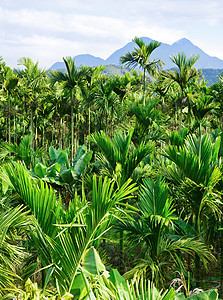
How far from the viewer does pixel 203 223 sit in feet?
16.4

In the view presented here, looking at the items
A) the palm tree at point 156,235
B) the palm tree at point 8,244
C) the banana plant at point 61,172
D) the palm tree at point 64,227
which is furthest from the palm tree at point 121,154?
the palm tree at point 64,227

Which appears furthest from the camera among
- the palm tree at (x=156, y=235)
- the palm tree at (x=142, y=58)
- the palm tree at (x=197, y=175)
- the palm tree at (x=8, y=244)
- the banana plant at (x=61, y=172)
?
the palm tree at (x=142, y=58)

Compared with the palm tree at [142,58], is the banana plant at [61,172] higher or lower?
lower

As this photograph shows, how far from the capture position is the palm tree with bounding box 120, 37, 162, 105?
10.7 m

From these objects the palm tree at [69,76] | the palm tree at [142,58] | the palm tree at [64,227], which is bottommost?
the palm tree at [64,227]

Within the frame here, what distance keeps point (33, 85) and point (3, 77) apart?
5.86 ft

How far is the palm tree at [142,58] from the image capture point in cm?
1066

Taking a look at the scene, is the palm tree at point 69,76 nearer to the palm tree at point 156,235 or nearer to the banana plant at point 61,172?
the banana plant at point 61,172

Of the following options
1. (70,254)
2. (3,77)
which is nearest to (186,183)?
(70,254)

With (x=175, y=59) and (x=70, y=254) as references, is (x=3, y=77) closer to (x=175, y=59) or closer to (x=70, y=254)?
(x=175, y=59)

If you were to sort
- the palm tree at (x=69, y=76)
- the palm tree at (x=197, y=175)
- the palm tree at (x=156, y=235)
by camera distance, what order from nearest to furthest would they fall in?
the palm tree at (x=156, y=235), the palm tree at (x=197, y=175), the palm tree at (x=69, y=76)

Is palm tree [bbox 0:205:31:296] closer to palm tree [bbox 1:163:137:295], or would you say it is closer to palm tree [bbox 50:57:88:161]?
palm tree [bbox 1:163:137:295]

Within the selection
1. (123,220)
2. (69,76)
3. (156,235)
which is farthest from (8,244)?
(69,76)

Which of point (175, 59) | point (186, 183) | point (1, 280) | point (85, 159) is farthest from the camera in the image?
point (85, 159)
